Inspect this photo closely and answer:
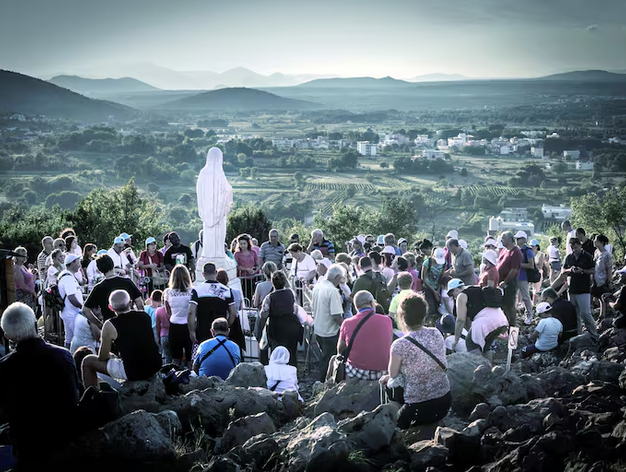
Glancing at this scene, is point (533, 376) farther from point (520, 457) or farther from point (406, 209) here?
point (406, 209)

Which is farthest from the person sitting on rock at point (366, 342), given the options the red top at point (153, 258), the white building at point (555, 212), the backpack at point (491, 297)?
the white building at point (555, 212)

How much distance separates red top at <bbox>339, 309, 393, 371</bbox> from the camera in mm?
7305

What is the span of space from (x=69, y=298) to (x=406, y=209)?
65.2m

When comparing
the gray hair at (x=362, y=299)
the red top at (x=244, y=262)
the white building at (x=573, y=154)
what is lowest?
the white building at (x=573, y=154)

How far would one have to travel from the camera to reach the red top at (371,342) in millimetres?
7305

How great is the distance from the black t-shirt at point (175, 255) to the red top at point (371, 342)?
6.84 meters

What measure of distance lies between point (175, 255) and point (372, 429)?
27.4 ft

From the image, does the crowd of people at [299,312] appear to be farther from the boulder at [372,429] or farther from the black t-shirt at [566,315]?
the boulder at [372,429]

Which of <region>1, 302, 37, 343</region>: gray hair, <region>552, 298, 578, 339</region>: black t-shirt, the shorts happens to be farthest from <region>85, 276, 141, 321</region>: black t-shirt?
<region>552, 298, 578, 339</region>: black t-shirt

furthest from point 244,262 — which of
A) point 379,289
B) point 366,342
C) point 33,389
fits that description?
point 33,389

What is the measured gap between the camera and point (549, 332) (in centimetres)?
1023

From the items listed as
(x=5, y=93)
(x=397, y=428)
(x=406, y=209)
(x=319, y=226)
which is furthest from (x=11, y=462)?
(x=5, y=93)

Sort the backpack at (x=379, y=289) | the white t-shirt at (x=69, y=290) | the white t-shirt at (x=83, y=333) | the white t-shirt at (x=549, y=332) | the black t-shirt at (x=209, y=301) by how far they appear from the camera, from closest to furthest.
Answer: the white t-shirt at (x=83, y=333) → the black t-shirt at (x=209, y=301) → the white t-shirt at (x=69, y=290) → the white t-shirt at (x=549, y=332) → the backpack at (x=379, y=289)

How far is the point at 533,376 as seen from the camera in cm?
803
